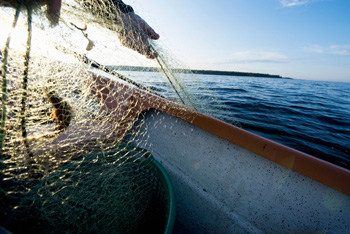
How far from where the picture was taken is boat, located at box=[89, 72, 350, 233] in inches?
38.0

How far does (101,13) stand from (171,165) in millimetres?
1437

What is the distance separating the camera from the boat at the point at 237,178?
966mm

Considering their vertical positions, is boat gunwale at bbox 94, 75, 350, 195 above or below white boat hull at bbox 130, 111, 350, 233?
above

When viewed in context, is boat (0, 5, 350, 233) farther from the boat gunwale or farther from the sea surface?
the sea surface

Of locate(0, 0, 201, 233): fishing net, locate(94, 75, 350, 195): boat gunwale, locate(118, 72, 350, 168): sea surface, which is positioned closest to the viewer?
locate(0, 0, 201, 233): fishing net

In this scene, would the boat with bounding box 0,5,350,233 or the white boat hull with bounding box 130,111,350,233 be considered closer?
the boat with bounding box 0,5,350,233

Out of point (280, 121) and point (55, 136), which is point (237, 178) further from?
point (280, 121)

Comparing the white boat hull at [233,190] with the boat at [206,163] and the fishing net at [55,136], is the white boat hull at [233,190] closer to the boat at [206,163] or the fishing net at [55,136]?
the boat at [206,163]

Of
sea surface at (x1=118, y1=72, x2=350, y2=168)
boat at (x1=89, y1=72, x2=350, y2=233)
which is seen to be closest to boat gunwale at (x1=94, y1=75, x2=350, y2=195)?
boat at (x1=89, y1=72, x2=350, y2=233)

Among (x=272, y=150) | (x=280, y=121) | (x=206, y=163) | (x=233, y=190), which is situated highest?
(x=272, y=150)

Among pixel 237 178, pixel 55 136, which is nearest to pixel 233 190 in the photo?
pixel 237 178

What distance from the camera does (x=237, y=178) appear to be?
1278mm

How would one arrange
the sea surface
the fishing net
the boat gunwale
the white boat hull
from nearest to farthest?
1. the fishing net
2. the boat gunwale
3. the white boat hull
4. the sea surface

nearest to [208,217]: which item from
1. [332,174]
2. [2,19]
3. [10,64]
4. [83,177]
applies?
[332,174]
